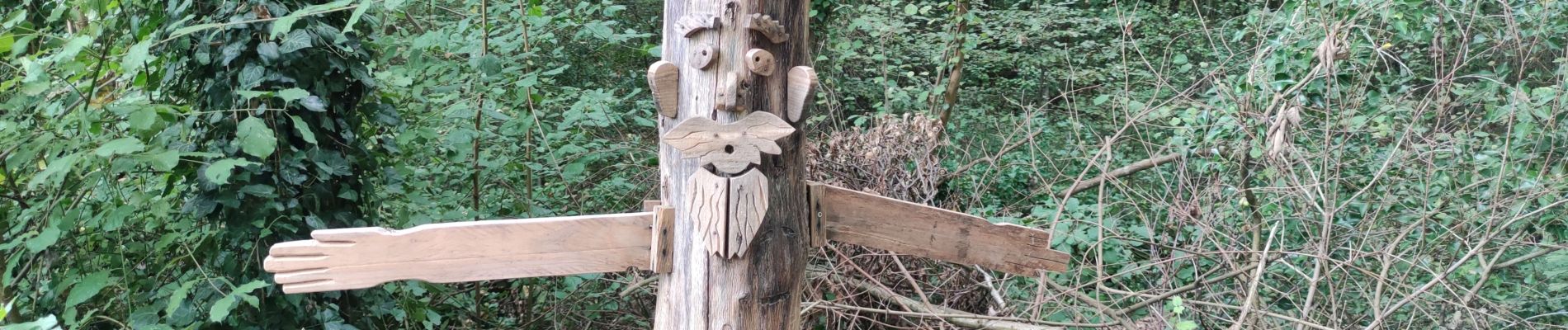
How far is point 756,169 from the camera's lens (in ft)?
7.48

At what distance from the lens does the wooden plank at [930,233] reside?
2.58 meters

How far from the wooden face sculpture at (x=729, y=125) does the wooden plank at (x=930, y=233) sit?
284mm

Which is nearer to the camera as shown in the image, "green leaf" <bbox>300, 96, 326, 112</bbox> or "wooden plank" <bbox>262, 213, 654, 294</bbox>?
"wooden plank" <bbox>262, 213, 654, 294</bbox>

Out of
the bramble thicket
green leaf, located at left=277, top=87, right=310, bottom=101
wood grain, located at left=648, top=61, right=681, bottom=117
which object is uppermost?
wood grain, located at left=648, top=61, right=681, bottom=117

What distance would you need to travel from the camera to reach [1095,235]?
4797 millimetres

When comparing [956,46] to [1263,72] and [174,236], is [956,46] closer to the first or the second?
[1263,72]

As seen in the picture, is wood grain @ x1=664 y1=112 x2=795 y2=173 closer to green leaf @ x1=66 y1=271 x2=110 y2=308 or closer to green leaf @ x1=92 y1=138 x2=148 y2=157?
green leaf @ x1=92 y1=138 x2=148 y2=157

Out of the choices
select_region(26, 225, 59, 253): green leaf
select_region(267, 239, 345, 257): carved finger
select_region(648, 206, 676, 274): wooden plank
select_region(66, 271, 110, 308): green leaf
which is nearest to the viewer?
select_region(267, 239, 345, 257): carved finger

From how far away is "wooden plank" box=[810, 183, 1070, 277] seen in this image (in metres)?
2.58

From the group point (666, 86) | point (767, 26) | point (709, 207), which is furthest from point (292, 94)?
point (767, 26)

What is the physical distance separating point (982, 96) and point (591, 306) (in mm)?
4395

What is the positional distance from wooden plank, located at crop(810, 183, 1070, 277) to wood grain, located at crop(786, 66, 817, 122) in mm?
254

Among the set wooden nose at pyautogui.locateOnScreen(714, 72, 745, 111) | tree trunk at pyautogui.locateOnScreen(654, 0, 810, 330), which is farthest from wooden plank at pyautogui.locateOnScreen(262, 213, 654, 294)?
wooden nose at pyautogui.locateOnScreen(714, 72, 745, 111)

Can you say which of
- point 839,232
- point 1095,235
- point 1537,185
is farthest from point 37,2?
point 1537,185
